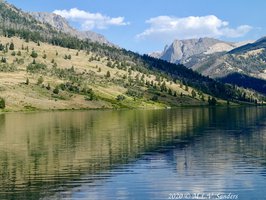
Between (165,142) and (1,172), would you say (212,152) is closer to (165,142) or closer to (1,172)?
(165,142)

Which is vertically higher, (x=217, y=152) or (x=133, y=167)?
(x=217, y=152)

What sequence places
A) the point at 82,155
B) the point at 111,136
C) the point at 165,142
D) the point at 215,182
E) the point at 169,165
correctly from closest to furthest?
the point at 215,182 < the point at 169,165 < the point at 82,155 < the point at 165,142 < the point at 111,136

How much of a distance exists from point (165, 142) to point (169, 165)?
1382 inches

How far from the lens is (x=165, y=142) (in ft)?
375

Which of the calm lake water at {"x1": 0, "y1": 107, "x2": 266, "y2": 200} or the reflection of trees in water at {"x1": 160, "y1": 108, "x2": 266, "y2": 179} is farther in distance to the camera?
the reflection of trees in water at {"x1": 160, "y1": 108, "x2": 266, "y2": 179}

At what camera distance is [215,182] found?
63.6 meters

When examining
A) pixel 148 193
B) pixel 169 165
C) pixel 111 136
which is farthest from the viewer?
pixel 111 136

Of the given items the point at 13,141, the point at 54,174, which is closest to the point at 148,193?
the point at 54,174

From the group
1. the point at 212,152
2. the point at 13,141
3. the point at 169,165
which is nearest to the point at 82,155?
the point at 169,165

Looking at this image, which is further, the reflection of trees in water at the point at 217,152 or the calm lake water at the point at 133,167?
the reflection of trees in water at the point at 217,152

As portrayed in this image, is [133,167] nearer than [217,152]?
Yes

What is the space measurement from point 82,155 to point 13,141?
33.1 metres

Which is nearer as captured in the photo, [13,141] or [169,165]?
[169,165]

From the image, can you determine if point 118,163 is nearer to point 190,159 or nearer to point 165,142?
point 190,159
